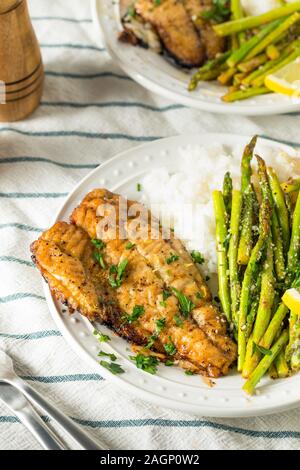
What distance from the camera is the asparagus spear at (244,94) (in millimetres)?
5098

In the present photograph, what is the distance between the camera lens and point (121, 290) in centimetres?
393

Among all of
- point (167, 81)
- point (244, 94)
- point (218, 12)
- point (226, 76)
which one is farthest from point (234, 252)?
point (218, 12)

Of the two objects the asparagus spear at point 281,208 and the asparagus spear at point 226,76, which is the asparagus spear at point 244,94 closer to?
the asparagus spear at point 226,76

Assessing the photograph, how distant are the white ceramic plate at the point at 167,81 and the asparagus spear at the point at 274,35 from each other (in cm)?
36

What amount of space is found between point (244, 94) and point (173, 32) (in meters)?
0.72

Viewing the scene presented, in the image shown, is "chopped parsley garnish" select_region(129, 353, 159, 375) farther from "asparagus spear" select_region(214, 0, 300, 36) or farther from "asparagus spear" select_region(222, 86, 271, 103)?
"asparagus spear" select_region(214, 0, 300, 36)

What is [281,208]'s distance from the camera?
4207 mm

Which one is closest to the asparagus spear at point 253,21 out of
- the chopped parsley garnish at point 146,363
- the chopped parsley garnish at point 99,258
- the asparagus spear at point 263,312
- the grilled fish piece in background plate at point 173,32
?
the grilled fish piece in background plate at point 173,32

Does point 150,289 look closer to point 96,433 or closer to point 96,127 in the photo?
point 96,433

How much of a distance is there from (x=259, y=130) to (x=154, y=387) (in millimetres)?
2390

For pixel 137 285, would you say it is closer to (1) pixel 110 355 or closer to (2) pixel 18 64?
(1) pixel 110 355

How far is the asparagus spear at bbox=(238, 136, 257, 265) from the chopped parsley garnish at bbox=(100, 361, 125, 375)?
885mm

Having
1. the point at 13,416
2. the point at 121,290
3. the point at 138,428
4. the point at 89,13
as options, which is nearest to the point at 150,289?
the point at 121,290

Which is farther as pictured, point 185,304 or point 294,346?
point 185,304
